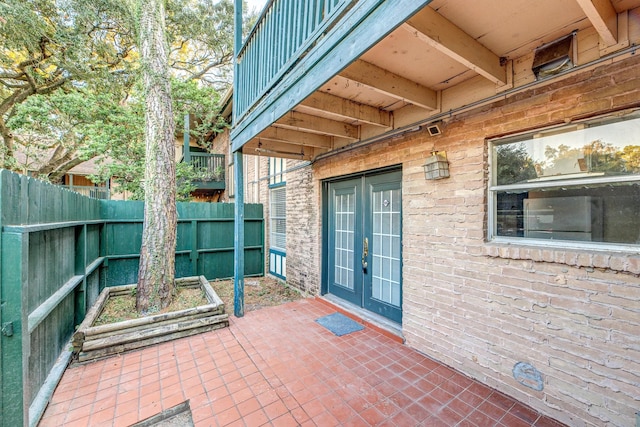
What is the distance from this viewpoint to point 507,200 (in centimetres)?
248

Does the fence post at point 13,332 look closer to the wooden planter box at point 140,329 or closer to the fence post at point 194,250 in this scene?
the wooden planter box at point 140,329

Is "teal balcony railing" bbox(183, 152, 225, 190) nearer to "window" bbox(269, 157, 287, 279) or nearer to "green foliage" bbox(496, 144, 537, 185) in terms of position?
"window" bbox(269, 157, 287, 279)

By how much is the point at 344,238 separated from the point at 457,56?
322 centimetres

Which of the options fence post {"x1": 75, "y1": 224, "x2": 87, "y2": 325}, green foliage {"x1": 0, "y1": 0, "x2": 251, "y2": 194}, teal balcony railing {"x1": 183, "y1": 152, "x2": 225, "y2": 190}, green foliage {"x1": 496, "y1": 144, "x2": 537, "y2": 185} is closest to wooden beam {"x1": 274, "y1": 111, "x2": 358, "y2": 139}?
green foliage {"x1": 496, "y1": 144, "x2": 537, "y2": 185}

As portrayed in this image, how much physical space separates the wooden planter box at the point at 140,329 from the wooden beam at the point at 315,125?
9.03 feet

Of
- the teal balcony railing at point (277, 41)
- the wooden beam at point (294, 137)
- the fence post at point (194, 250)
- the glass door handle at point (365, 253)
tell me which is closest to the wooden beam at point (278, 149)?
the wooden beam at point (294, 137)

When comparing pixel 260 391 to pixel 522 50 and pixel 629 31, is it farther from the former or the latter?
pixel 629 31

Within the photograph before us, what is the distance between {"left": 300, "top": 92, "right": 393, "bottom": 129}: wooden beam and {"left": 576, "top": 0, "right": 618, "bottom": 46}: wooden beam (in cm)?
190

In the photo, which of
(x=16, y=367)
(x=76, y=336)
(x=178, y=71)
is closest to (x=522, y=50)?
(x=16, y=367)

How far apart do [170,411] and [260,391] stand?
29.5 inches

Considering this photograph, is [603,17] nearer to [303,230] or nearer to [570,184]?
[570,184]

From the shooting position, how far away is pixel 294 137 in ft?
13.5

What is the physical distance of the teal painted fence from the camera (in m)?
1.76

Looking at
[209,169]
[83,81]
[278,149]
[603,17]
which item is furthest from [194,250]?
Answer: [603,17]
